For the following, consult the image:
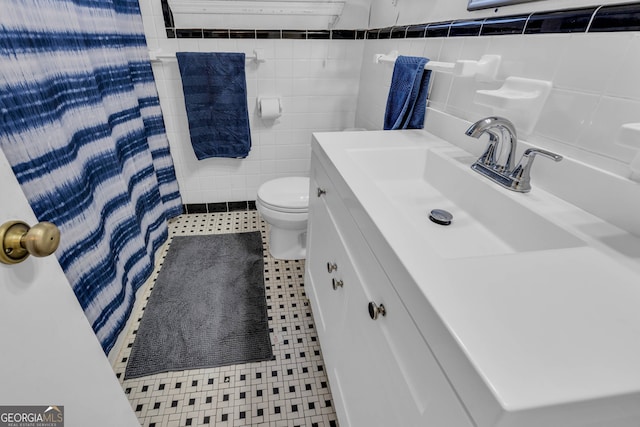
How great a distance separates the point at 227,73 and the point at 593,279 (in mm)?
1847

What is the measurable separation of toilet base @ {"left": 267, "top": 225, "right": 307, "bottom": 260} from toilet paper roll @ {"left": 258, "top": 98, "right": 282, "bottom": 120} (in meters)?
0.71

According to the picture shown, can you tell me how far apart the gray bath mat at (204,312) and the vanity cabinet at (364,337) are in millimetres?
384

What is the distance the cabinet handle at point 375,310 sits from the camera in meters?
0.60

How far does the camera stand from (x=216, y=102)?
1.82 meters

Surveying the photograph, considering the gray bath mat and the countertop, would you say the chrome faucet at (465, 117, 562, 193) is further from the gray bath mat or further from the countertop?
the gray bath mat

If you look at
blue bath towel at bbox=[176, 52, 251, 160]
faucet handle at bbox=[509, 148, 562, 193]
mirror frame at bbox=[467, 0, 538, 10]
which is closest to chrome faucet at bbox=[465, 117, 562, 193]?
faucet handle at bbox=[509, 148, 562, 193]

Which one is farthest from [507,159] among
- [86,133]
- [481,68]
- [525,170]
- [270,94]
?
[270,94]

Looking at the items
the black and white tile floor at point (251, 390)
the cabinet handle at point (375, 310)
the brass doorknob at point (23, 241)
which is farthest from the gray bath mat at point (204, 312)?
the brass doorknob at point (23, 241)

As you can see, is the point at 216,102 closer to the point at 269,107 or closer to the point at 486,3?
the point at 269,107

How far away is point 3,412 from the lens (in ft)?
1.49

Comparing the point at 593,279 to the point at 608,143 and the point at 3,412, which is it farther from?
the point at 3,412

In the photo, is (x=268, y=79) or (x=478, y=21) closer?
(x=478, y=21)

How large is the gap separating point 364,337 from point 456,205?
48 centimetres

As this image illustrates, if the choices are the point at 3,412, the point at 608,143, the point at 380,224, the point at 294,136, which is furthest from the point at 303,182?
the point at 3,412
